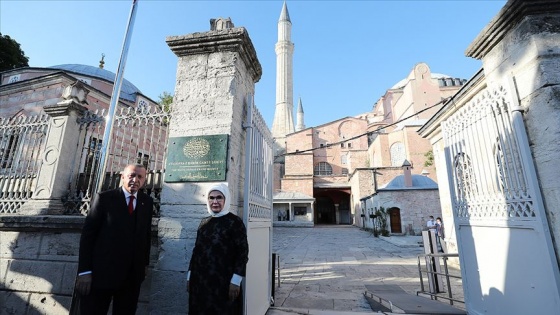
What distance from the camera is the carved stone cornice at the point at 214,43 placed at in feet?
10.6

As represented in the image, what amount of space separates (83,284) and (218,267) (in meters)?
1.18

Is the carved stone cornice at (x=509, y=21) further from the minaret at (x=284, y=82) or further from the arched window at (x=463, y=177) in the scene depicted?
the minaret at (x=284, y=82)

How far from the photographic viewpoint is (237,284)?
2.15m

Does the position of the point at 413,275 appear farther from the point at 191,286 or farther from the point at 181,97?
the point at 181,97

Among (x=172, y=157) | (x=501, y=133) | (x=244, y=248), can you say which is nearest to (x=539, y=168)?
(x=501, y=133)

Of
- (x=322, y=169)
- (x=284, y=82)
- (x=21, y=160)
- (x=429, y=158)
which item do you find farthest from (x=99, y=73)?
(x=429, y=158)

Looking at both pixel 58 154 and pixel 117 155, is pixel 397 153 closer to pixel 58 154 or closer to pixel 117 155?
pixel 117 155

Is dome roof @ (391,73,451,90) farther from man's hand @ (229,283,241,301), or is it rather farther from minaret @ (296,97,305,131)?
man's hand @ (229,283,241,301)

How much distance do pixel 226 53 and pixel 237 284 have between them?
269cm

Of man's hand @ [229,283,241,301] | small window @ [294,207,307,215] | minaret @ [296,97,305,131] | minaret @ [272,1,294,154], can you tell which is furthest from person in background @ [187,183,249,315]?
minaret @ [296,97,305,131]

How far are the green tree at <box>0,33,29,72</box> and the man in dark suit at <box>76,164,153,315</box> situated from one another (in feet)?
75.0

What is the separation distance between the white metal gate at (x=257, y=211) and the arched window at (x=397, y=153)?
30436mm

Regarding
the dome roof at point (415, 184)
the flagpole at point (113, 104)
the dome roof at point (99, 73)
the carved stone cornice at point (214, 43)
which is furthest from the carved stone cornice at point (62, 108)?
the dome roof at point (415, 184)

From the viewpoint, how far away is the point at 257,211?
338 centimetres
